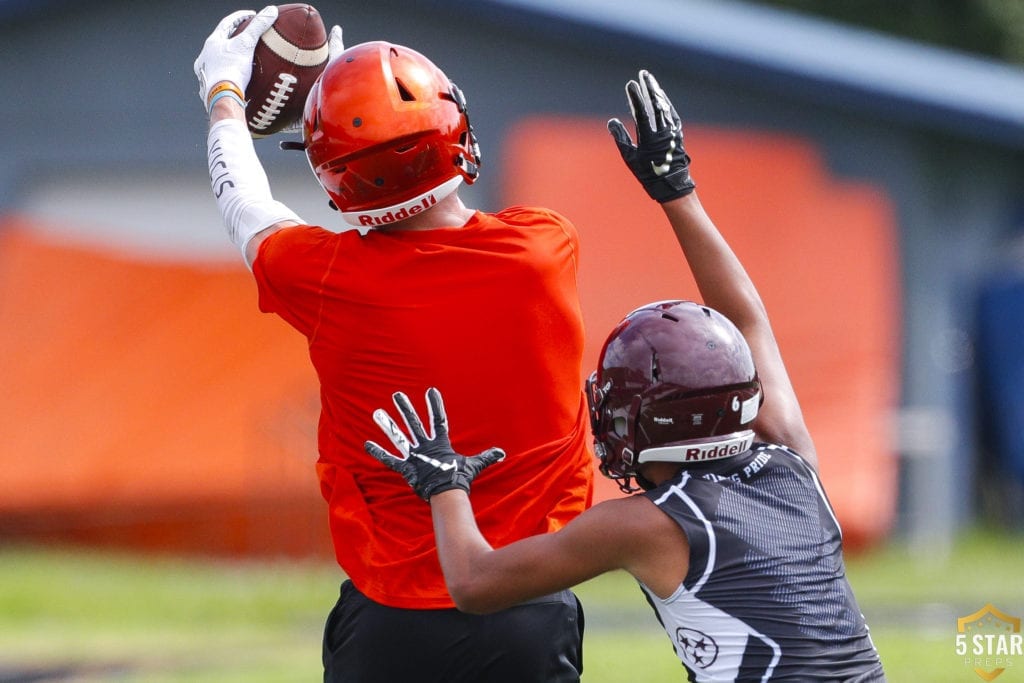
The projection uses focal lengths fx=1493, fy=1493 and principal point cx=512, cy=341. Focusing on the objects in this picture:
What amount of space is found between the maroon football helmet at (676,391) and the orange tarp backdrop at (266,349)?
890cm

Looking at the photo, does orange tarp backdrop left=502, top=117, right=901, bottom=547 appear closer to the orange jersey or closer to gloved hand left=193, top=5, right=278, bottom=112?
gloved hand left=193, top=5, right=278, bottom=112

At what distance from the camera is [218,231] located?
13734mm

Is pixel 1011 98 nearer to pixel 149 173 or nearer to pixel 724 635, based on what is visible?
pixel 149 173

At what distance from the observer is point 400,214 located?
3930 mm

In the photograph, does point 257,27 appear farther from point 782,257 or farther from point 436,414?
point 782,257

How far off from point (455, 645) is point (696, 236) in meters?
1.32

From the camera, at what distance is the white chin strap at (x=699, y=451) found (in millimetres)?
3574

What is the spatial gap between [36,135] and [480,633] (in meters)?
11.1

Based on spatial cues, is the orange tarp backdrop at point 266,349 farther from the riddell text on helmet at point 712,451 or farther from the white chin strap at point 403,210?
the riddell text on helmet at point 712,451

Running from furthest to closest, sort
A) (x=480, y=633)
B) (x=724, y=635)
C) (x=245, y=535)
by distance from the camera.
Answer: (x=245, y=535) < (x=480, y=633) < (x=724, y=635)

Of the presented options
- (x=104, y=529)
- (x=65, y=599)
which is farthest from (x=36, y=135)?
(x=65, y=599)

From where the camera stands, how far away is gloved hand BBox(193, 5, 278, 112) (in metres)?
4.39

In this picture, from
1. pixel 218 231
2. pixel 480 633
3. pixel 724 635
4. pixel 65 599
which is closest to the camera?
pixel 724 635

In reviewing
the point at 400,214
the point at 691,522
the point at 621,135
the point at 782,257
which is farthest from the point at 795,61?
the point at 691,522
